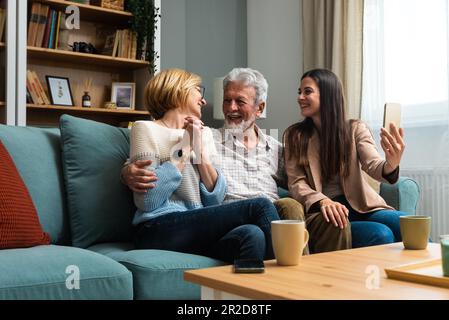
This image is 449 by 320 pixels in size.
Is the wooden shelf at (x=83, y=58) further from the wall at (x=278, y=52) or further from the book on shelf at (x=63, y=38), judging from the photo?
the wall at (x=278, y=52)

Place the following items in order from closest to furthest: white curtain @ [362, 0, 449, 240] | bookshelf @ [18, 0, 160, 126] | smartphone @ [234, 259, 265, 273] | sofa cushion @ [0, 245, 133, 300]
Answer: smartphone @ [234, 259, 265, 273] < sofa cushion @ [0, 245, 133, 300] < white curtain @ [362, 0, 449, 240] < bookshelf @ [18, 0, 160, 126]

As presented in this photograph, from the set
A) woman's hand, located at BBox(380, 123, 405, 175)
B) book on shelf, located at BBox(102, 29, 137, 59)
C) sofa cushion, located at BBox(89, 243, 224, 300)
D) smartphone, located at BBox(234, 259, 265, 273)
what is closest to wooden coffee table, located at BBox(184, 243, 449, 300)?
smartphone, located at BBox(234, 259, 265, 273)

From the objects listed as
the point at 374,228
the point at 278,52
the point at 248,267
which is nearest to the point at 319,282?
the point at 248,267

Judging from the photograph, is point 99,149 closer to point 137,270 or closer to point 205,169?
point 205,169

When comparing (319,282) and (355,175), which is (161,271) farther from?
(355,175)

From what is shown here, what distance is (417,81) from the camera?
3.18 metres

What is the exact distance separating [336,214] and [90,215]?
0.85 metres

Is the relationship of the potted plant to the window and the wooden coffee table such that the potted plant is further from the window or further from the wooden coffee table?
the wooden coffee table

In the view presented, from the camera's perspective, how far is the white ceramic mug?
3.79 feet

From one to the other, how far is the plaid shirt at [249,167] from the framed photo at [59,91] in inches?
67.7

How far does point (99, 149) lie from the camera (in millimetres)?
1874

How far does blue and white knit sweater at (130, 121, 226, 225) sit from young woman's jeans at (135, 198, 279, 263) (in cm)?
6
